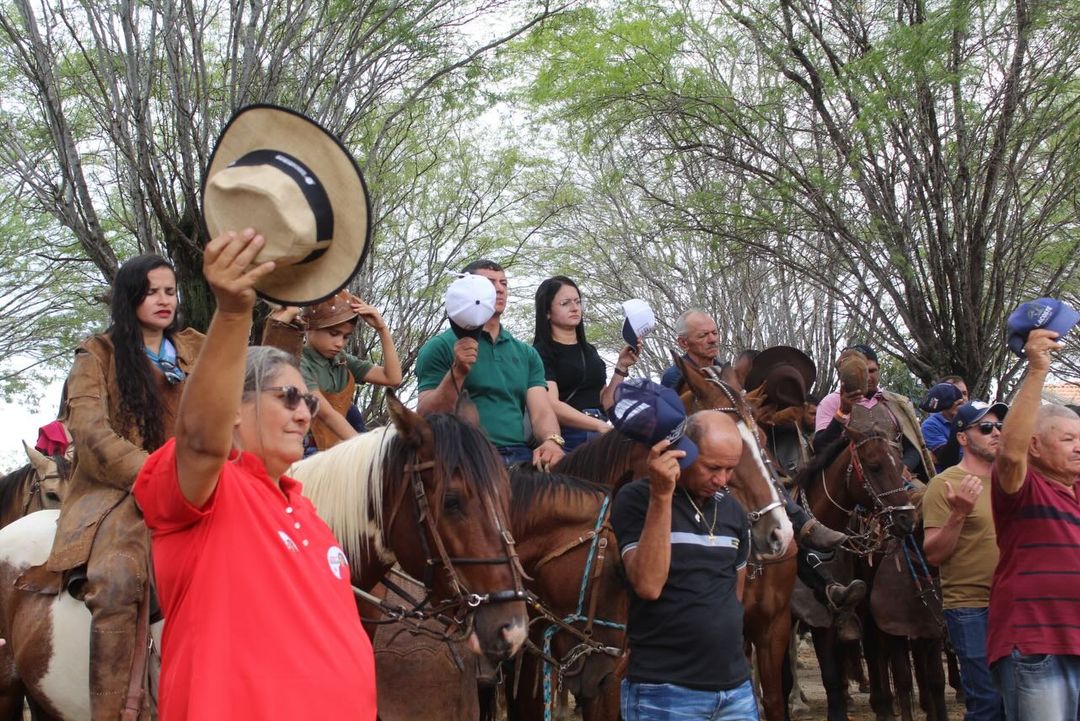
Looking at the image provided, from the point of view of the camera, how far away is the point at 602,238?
85.4 ft

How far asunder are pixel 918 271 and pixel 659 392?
9.96 metres

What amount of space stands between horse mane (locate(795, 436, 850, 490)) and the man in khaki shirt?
2347mm

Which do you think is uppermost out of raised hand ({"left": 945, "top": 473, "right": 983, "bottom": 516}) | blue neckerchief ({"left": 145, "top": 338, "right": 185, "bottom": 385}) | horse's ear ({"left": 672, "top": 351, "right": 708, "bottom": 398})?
blue neckerchief ({"left": 145, "top": 338, "right": 185, "bottom": 385})

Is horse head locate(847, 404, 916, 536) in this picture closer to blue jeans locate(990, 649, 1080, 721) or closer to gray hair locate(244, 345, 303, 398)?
blue jeans locate(990, 649, 1080, 721)

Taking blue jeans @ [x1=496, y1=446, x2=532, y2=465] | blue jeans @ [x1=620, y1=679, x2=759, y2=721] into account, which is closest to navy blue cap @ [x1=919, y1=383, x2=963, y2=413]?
blue jeans @ [x1=496, y1=446, x2=532, y2=465]

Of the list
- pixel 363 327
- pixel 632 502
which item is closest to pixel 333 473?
pixel 632 502

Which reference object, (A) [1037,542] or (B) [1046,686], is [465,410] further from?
(B) [1046,686]

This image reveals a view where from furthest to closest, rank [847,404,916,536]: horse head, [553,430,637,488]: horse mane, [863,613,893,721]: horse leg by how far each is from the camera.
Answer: [863,613,893,721]: horse leg
[847,404,916,536]: horse head
[553,430,637,488]: horse mane

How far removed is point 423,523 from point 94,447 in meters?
1.57

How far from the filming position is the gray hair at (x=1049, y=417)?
6.26 meters

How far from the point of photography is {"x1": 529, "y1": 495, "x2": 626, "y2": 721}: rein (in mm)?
6184

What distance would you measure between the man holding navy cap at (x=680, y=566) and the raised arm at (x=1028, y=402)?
165 cm

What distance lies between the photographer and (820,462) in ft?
32.7

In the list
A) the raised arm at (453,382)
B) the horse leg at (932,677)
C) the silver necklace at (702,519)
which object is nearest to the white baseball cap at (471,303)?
the raised arm at (453,382)
